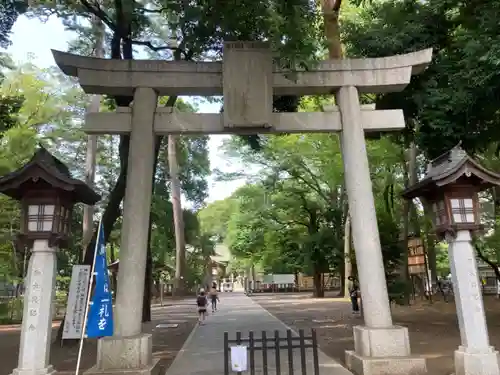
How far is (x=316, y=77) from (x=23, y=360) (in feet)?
24.7

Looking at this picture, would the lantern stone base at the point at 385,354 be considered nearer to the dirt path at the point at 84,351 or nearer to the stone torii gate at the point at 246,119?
the stone torii gate at the point at 246,119

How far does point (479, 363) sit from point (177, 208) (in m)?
34.2

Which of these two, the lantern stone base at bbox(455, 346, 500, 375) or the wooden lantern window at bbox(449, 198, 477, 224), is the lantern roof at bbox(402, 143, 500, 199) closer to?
the wooden lantern window at bbox(449, 198, 477, 224)

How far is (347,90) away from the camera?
978 cm

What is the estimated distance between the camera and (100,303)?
24.0 ft

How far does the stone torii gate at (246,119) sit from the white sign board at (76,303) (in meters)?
0.76

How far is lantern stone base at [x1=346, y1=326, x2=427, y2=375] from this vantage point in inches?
316

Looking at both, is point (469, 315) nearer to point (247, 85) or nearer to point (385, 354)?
point (385, 354)

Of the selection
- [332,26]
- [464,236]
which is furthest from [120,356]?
[332,26]

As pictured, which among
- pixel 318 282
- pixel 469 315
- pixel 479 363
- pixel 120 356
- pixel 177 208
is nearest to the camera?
pixel 479 363

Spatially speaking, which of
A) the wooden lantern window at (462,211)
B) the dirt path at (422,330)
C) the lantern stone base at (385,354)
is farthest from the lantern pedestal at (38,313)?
the wooden lantern window at (462,211)

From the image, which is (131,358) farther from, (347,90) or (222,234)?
(222,234)

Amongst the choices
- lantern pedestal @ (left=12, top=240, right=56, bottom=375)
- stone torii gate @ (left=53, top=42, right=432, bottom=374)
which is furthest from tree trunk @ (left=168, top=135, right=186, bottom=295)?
lantern pedestal @ (left=12, top=240, right=56, bottom=375)

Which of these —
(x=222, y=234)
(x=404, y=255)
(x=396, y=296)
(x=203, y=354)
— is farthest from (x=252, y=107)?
(x=222, y=234)
